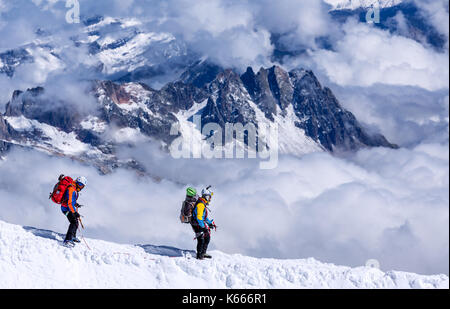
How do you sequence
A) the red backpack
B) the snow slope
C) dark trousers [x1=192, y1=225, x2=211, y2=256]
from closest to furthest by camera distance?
the snow slope → the red backpack → dark trousers [x1=192, y1=225, x2=211, y2=256]

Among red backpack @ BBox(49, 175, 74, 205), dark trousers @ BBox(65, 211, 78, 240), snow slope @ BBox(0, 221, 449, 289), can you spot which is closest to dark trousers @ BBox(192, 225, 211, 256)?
snow slope @ BBox(0, 221, 449, 289)

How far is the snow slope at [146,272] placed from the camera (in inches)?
1556

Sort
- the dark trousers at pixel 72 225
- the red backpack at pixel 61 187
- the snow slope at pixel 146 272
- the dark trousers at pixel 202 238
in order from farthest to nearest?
the dark trousers at pixel 202 238, the red backpack at pixel 61 187, the dark trousers at pixel 72 225, the snow slope at pixel 146 272

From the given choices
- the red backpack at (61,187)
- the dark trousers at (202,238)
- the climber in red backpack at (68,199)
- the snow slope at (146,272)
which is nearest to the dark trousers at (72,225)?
the climber in red backpack at (68,199)

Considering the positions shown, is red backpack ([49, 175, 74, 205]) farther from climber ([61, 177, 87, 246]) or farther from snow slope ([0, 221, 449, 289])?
snow slope ([0, 221, 449, 289])

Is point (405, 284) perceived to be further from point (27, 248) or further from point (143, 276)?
point (27, 248)

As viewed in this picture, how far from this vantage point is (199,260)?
4347 centimetres

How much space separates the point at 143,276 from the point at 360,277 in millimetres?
12967

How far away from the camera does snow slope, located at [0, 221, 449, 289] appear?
39531mm

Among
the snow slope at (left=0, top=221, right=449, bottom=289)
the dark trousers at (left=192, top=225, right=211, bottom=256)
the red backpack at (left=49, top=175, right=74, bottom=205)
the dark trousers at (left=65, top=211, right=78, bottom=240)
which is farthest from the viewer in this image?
the dark trousers at (left=192, top=225, right=211, bottom=256)

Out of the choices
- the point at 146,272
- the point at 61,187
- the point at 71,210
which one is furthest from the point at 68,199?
the point at 146,272

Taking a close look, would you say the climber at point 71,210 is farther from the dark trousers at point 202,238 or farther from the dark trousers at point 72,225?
the dark trousers at point 202,238
